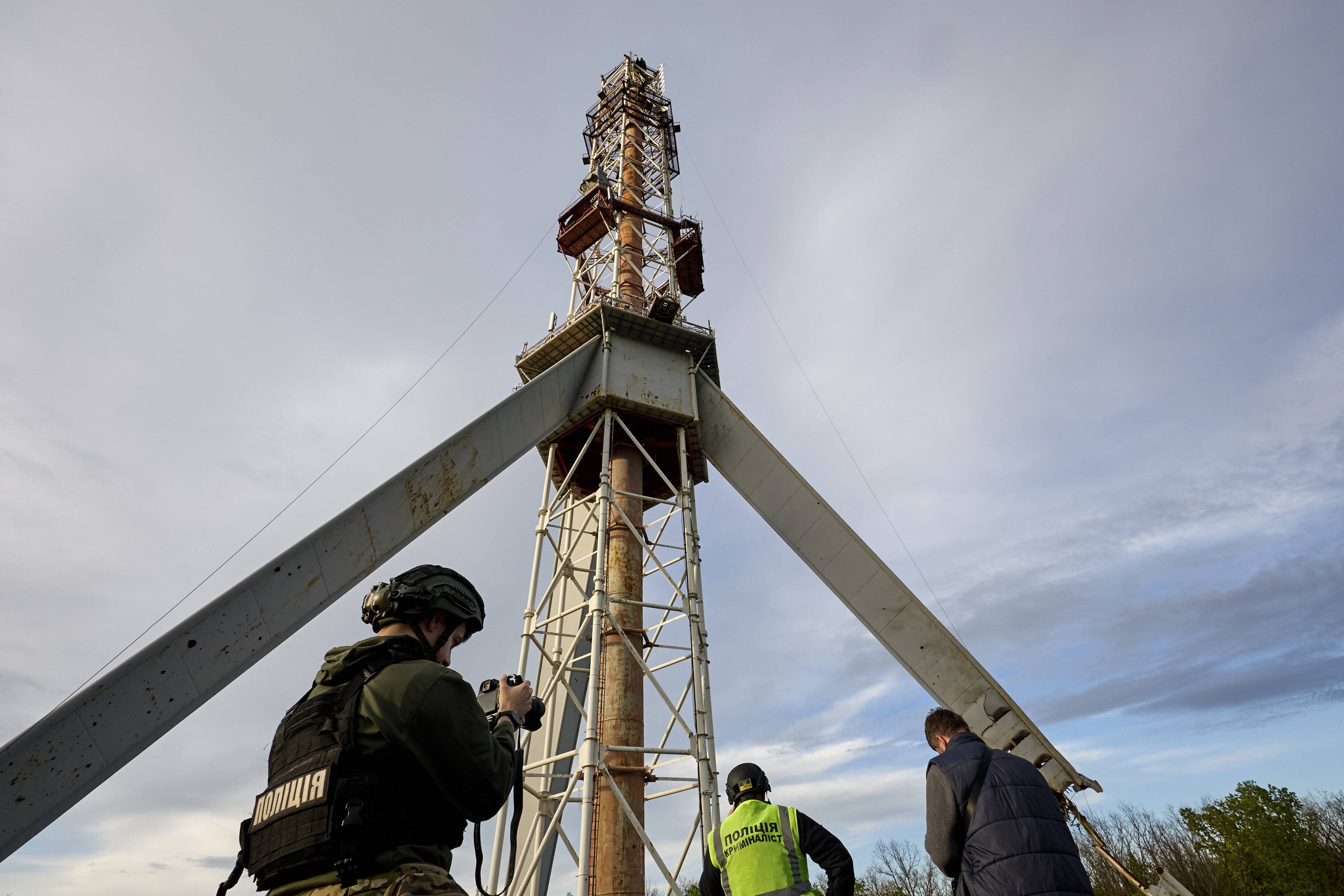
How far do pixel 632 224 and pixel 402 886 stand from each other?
52.4ft

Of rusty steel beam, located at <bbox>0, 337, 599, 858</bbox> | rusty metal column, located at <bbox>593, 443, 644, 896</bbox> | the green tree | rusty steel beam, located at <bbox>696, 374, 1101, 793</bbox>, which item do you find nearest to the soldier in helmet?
rusty steel beam, located at <bbox>0, 337, 599, 858</bbox>

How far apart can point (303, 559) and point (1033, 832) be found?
661 cm

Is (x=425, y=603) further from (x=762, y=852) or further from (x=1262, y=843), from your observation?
(x=1262, y=843)

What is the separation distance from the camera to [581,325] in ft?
42.5

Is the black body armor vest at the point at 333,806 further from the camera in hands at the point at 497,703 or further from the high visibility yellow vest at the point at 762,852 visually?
the high visibility yellow vest at the point at 762,852

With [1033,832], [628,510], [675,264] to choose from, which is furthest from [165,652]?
[675,264]

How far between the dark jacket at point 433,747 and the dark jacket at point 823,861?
2537 mm

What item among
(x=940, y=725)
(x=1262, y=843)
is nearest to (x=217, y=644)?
(x=940, y=725)

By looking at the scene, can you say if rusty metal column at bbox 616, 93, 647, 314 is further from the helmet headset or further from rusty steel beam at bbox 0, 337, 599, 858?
the helmet headset

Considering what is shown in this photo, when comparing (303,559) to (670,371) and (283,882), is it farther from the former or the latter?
(670,371)

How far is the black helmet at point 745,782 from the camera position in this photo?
14.8 ft

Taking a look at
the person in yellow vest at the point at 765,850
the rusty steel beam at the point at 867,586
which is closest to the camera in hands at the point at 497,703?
the person in yellow vest at the point at 765,850

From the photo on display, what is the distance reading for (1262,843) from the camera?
2952 cm

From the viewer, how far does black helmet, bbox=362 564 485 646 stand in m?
2.67
